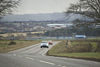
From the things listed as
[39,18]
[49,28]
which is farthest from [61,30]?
[39,18]

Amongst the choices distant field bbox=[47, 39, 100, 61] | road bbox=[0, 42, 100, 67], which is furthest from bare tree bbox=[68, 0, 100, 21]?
road bbox=[0, 42, 100, 67]

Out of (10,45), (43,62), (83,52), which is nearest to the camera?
(43,62)

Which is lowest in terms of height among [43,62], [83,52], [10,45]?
[10,45]

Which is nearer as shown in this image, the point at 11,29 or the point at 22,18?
the point at 11,29

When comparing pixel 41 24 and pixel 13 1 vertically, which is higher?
pixel 13 1

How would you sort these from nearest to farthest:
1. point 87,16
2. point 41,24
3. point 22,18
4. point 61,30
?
1. point 87,16
2. point 61,30
3. point 22,18
4. point 41,24

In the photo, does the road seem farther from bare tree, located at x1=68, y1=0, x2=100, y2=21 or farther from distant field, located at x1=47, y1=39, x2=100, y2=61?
bare tree, located at x1=68, y1=0, x2=100, y2=21

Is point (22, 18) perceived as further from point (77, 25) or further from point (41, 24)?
point (77, 25)

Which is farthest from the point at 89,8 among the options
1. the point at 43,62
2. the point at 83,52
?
the point at 43,62

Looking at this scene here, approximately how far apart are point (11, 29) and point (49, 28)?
33022mm

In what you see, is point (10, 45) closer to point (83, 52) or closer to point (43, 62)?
point (83, 52)

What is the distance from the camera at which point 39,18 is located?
125m

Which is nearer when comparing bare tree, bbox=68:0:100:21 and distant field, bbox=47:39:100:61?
distant field, bbox=47:39:100:61

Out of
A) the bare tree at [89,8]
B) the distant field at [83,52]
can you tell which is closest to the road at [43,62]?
the distant field at [83,52]
